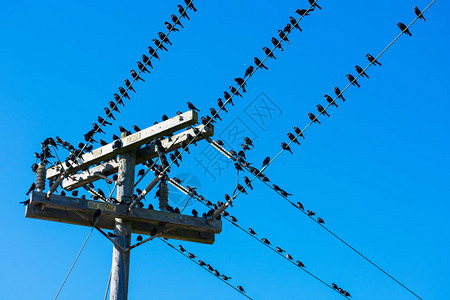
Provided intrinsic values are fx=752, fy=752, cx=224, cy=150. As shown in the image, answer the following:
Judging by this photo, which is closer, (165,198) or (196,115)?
(196,115)

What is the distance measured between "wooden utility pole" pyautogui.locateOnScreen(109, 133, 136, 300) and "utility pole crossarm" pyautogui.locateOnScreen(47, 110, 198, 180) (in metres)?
0.23

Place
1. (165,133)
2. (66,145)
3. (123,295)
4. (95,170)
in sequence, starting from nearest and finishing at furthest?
(123,295) < (165,133) < (95,170) < (66,145)

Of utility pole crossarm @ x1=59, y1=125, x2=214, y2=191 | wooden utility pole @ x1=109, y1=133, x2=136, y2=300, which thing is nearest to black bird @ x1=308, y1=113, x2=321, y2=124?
utility pole crossarm @ x1=59, y1=125, x2=214, y2=191

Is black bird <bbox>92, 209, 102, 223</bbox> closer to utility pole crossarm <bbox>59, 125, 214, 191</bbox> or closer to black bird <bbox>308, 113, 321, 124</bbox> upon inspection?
utility pole crossarm <bbox>59, 125, 214, 191</bbox>

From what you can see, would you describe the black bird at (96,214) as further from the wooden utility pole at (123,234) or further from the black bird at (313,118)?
the black bird at (313,118)

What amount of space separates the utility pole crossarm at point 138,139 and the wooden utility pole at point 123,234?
23 centimetres

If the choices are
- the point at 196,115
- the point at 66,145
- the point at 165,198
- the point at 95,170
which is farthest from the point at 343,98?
the point at 66,145

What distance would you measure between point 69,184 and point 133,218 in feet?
8.28

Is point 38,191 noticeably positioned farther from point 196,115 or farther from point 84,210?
point 196,115

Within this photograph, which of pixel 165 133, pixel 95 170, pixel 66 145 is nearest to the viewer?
pixel 165 133

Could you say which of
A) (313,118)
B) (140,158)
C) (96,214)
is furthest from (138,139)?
(313,118)

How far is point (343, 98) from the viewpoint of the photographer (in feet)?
46.8

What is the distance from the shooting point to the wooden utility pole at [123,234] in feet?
42.0

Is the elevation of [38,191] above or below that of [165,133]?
below
